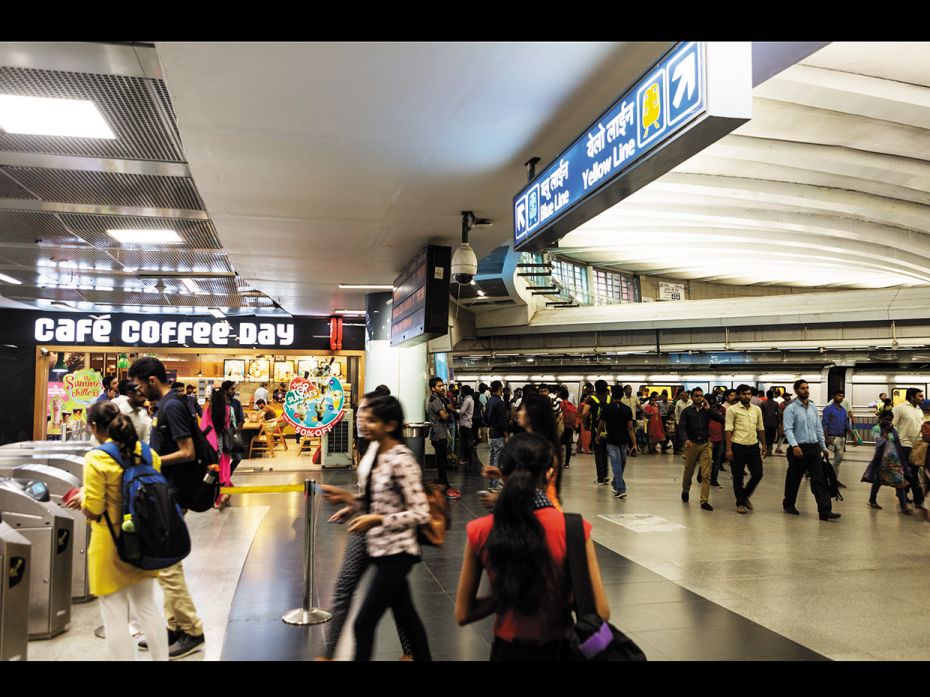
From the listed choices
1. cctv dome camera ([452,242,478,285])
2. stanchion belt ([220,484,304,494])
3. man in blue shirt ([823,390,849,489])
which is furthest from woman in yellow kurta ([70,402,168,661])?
man in blue shirt ([823,390,849,489])

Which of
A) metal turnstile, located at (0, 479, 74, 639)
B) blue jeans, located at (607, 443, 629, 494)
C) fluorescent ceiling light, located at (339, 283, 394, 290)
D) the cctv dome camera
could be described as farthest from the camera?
fluorescent ceiling light, located at (339, 283, 394, 290)

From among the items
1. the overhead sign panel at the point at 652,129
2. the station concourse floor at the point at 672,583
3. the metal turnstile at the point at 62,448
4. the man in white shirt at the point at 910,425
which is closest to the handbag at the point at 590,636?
the overhead sign panel at the point at 652,129

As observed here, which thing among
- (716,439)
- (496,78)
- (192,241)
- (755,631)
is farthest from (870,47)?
(192,241)

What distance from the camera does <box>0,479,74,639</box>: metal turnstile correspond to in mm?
4375

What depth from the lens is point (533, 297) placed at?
22250 millimetres

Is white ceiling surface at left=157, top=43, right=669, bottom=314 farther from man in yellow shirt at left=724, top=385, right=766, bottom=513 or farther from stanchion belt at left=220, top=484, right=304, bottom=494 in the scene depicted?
man in yellow shirt at left=724, top=385, right=766, bottom=513

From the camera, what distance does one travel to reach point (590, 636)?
203cm

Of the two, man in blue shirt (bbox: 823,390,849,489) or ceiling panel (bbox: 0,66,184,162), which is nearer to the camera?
ceiling panel (bbox: 0,66,184,162)

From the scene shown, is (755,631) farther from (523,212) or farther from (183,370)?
(183,370)

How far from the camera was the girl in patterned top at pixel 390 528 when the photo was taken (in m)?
3.25

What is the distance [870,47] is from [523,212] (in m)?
6.79

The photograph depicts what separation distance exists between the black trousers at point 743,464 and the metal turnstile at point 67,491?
26.2 ft

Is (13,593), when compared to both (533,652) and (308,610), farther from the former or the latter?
(533,652)

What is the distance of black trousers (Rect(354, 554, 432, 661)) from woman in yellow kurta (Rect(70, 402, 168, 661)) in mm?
1288
